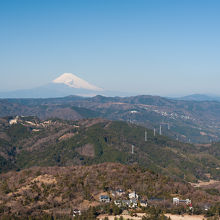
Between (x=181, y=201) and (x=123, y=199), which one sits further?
(x=181, y=201)

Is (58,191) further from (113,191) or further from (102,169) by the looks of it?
(102,169)

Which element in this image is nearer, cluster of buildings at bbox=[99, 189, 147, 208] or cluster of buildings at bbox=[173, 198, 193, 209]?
cluster of buildings at bbox=[99, 189, 147, 208]

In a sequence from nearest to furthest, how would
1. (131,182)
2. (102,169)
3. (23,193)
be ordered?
(23,193)
(131,182)
(102,169)

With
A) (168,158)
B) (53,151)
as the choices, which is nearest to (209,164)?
(168,158)

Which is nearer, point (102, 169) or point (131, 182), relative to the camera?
point (131, 182)

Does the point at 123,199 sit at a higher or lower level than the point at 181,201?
higher

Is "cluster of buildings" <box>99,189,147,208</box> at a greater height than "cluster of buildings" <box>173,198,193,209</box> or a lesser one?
greater

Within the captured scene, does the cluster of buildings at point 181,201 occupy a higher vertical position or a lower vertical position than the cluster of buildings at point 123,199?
lower

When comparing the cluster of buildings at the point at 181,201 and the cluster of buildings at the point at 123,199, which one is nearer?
the cluster of buildings at the point at 123,199
